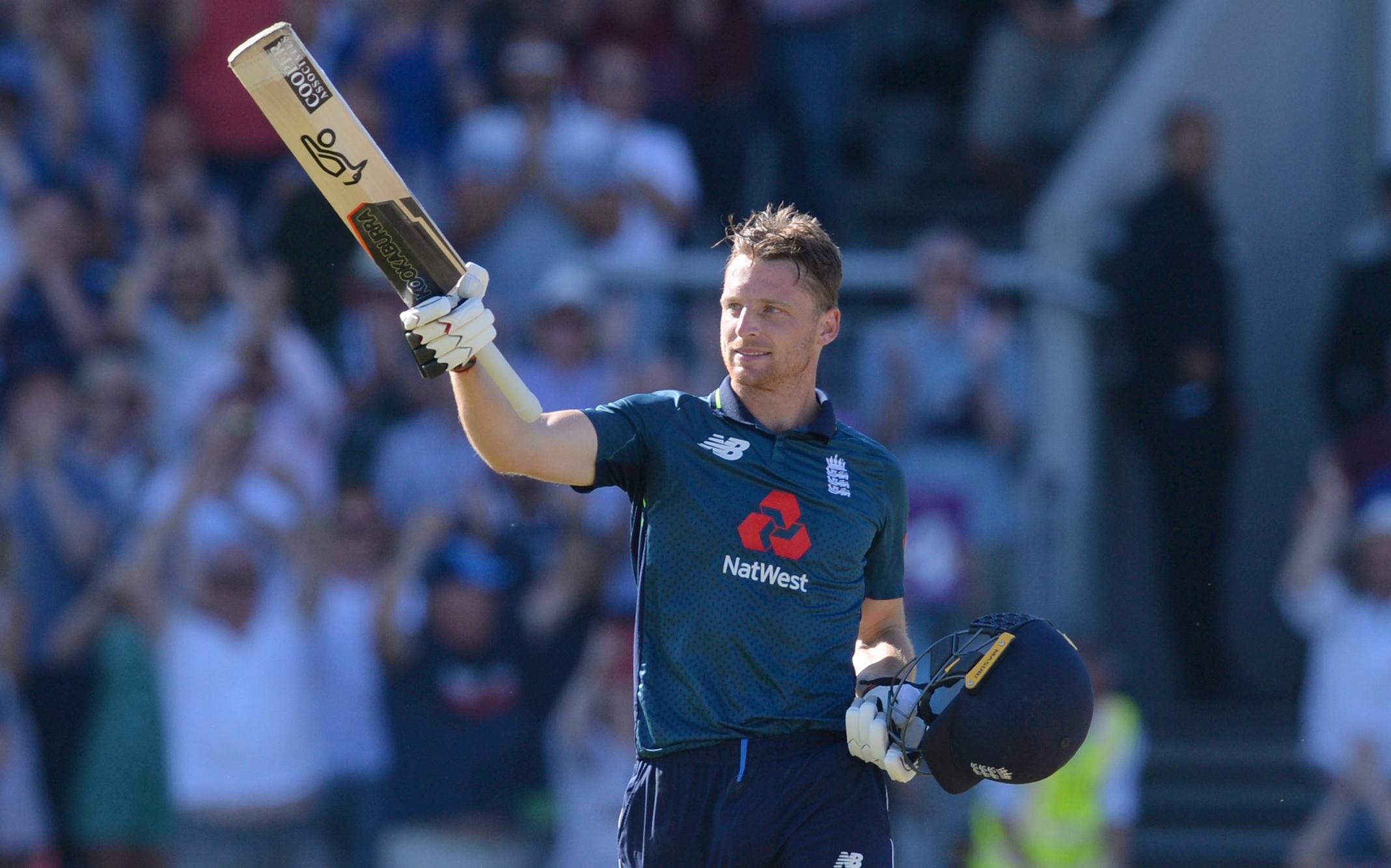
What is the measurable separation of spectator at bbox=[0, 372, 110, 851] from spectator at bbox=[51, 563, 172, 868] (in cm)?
6

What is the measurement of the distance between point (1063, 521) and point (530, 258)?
3.24m

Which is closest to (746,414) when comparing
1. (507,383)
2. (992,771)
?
(507,383)

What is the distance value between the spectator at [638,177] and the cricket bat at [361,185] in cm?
557

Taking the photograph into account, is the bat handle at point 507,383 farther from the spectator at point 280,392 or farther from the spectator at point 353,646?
the spectator at point 280,392

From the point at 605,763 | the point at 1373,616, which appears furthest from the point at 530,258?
the point at 1373,616

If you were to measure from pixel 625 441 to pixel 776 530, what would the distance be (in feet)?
1.46

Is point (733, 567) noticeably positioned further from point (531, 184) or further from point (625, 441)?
point (531, 184)

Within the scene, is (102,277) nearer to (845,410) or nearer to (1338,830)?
(845,410)

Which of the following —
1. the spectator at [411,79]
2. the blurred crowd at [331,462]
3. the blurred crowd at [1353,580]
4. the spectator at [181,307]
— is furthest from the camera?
the spectator at [411,79]

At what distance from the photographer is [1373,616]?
988cm

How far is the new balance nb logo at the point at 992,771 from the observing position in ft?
15.5

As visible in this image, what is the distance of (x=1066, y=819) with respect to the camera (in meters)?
9.41

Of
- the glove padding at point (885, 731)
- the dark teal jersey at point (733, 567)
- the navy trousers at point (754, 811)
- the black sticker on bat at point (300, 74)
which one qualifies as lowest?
the navy trousers at point (754, 811)

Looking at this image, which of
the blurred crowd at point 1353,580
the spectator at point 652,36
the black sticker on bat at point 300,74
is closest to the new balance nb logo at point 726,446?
the black sticker on bat at point 300,74
